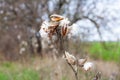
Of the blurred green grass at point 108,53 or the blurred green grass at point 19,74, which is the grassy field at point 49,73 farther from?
the blurred green grass at point 108,53

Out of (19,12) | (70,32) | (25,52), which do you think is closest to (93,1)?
(19,12)

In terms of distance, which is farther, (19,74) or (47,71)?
(47,71)

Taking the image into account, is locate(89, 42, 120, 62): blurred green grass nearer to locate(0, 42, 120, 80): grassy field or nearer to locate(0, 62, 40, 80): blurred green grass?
locate(0, 42, 120, 80): grassy field

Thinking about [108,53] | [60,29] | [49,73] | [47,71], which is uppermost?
[60,29]

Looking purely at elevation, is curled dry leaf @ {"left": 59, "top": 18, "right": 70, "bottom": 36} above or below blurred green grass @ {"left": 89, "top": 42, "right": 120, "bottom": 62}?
above

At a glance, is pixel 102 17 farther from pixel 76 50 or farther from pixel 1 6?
pixel 76 50

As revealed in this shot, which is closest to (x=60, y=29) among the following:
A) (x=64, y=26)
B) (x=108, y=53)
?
(x=64, y=26)

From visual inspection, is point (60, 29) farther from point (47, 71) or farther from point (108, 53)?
point (108, 53)

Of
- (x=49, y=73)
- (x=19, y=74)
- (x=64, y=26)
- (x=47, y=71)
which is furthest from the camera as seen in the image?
(x=47, y=71)

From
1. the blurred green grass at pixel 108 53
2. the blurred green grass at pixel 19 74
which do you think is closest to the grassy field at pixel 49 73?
the blurred green grass at pixel 19 74

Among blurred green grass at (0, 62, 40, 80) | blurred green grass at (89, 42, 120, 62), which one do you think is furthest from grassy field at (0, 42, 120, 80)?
blurred green grass at (89, 42, 120, 62)

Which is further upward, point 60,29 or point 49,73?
point 60,29
